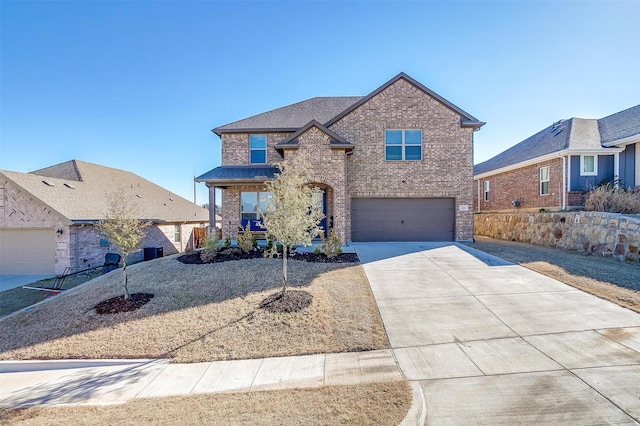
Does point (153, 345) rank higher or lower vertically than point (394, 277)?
lower

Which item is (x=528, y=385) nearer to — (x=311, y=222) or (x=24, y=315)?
(x=311, y=222)

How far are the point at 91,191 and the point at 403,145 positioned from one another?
18424 mm

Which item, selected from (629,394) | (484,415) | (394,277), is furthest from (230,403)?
(394,277)

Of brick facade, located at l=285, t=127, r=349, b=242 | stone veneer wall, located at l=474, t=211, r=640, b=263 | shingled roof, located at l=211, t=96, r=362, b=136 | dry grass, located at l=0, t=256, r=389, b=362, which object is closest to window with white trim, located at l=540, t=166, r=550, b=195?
→ stone veneer wall, located at l=474, t=211, r=640, b=263

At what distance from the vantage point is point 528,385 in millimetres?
3791

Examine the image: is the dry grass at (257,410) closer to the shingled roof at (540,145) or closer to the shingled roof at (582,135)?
the shingled roof at (582,135)

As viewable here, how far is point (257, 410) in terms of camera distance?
3.55 m

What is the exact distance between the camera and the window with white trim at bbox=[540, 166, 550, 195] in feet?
51.4

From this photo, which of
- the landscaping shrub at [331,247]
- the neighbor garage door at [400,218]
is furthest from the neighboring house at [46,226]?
the neighbor garage door at [400,218]

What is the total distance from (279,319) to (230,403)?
2.35m

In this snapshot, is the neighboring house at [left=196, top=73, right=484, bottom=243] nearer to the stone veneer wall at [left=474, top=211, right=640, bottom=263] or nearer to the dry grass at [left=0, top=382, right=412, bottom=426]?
the stone veneer wall at [left=474, top=211, right=640, bottom=263]

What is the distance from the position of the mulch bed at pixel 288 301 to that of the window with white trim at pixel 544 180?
1565 cm

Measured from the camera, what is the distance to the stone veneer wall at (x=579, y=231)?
10.1 metres

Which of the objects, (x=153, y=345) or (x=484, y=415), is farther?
(x=153, y=345)
